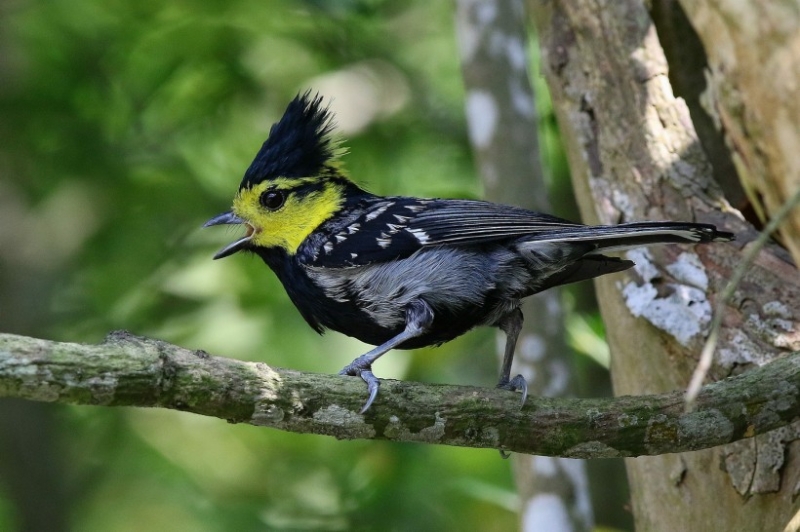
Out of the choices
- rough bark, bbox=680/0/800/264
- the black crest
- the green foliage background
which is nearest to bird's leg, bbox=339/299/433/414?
the black crest

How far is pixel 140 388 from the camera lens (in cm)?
254

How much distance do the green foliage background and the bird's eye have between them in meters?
1.42

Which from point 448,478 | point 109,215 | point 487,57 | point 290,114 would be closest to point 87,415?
point 109,215

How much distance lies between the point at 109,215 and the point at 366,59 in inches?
79.7

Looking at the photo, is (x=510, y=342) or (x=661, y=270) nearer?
(x=661, y=270)

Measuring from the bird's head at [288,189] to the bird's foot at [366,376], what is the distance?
3.32ft

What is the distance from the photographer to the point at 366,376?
126 inches

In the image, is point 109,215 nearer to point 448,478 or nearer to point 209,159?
point 209,159

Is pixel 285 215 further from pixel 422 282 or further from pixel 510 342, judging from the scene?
pixel 510 342

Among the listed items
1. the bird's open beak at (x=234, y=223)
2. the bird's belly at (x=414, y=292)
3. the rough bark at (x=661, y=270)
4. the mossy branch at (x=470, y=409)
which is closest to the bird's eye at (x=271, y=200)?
the bird's open beak at (x=234, y=223)

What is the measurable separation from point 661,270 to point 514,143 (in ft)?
4.23

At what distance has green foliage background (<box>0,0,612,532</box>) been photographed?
579 centimetres

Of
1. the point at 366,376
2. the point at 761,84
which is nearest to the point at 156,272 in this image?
the point at 366,376

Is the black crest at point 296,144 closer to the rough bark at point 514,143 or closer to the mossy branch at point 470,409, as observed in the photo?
the rough bark at point 514,143
